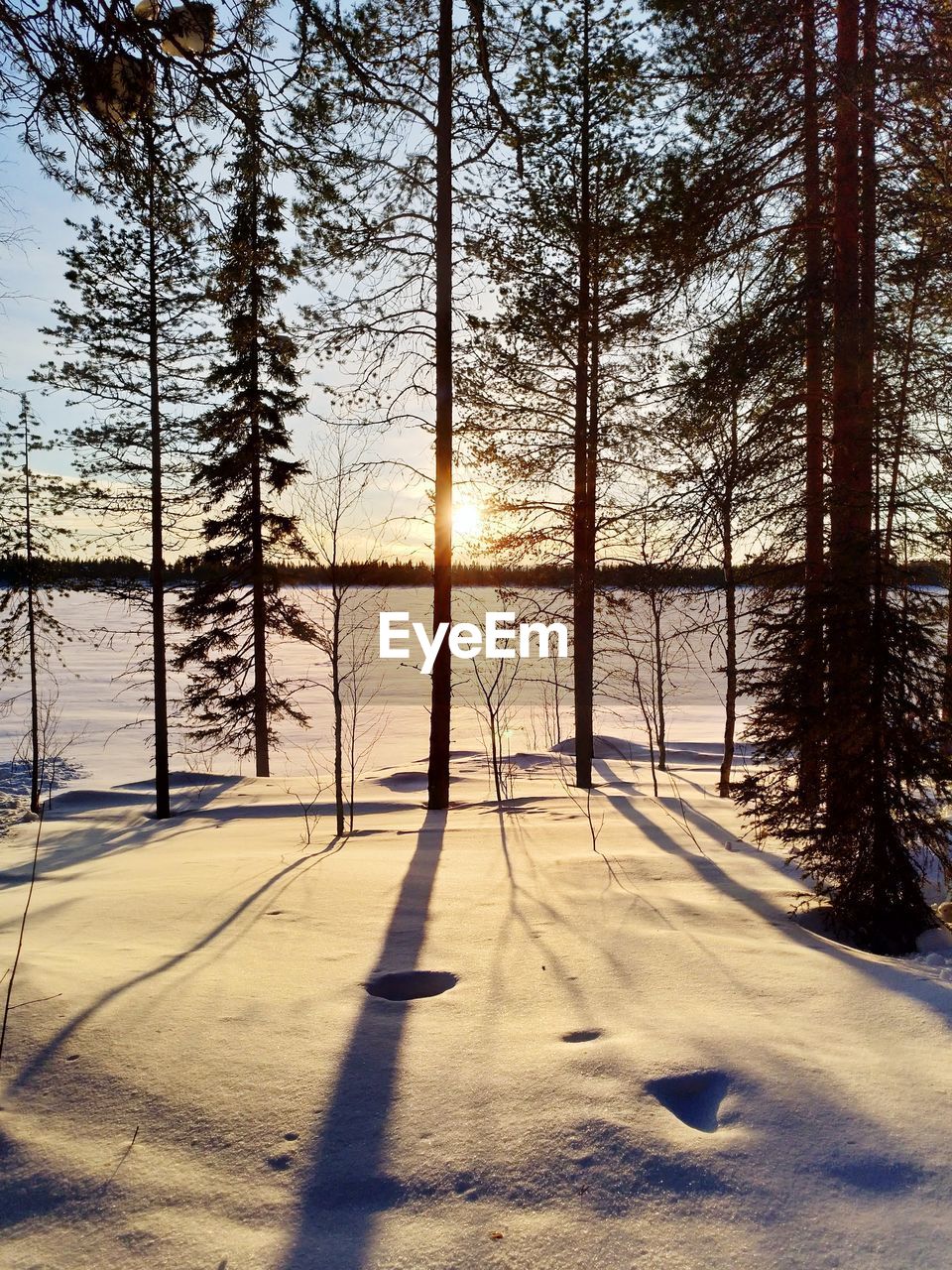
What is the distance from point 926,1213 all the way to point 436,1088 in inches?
54.3

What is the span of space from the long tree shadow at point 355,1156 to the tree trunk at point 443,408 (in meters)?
7.50

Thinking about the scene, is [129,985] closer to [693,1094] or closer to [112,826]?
[693,1094]

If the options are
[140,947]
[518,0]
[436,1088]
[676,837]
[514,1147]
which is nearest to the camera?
[514,1147]

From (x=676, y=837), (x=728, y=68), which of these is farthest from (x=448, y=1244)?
(x=728, y=68)

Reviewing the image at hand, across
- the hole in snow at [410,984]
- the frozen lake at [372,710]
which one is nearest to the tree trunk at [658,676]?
the frozen lake at [372,710]

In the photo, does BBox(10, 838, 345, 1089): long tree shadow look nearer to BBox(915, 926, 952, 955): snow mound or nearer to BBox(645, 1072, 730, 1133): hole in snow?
BBox(645, 1072, 730, 1133): hole in snow

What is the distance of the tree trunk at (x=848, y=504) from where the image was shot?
4730 millimetres

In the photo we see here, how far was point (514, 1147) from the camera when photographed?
7.38 ft

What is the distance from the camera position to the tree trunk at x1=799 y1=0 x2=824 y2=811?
497cm

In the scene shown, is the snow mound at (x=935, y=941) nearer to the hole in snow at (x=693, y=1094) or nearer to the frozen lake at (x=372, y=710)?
the hole in snow at (x=693, y=1094)

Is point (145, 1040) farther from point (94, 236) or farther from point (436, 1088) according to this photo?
point (94, 236)

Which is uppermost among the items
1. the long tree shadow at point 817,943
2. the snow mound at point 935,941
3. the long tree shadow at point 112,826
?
the long tree shadow at point 817,943

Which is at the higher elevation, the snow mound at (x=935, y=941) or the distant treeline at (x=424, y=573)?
the distant treeline at (x=424, y=573)

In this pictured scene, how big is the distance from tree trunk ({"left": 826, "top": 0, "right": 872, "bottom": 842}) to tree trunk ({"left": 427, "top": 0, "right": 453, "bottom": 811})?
5.03m
